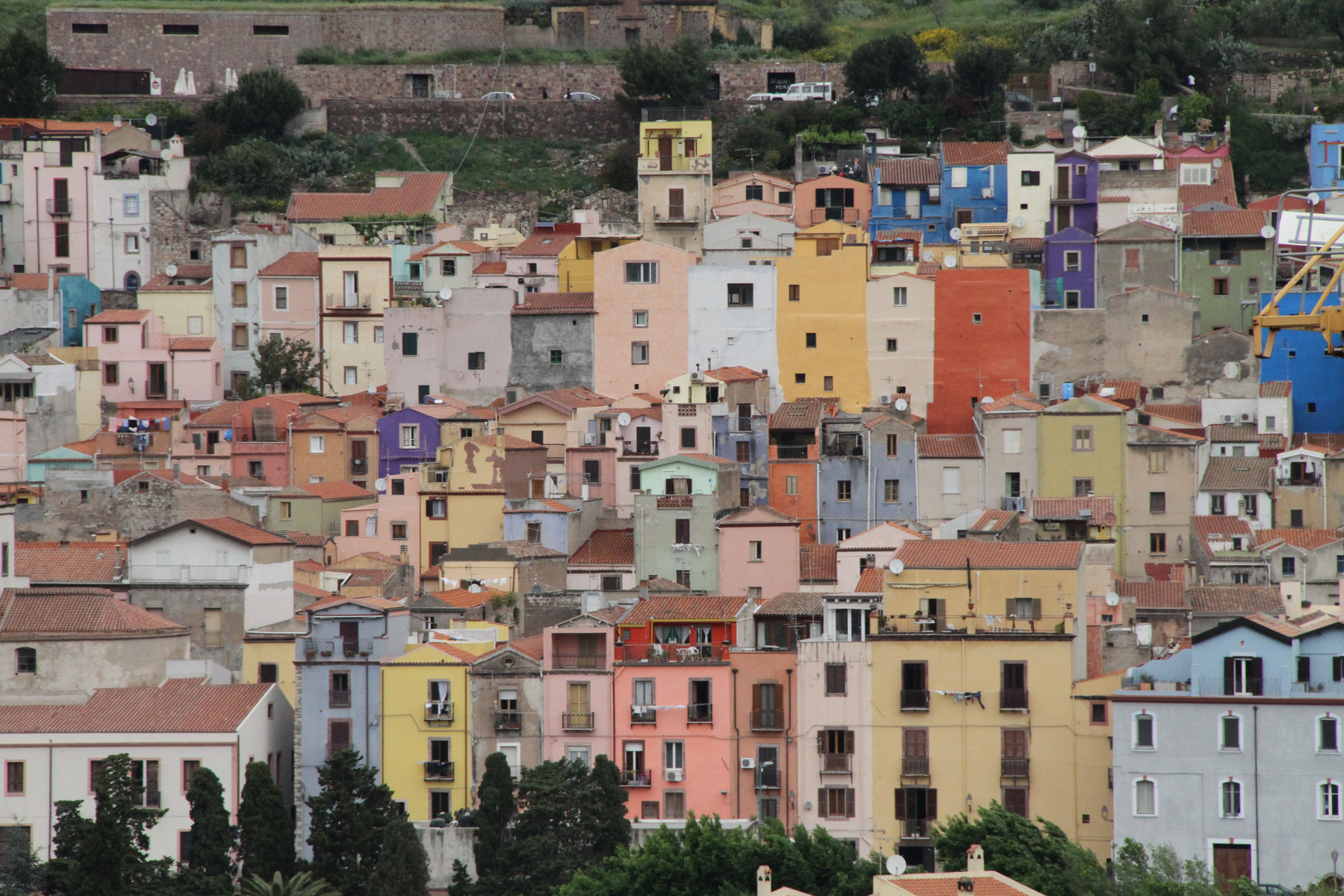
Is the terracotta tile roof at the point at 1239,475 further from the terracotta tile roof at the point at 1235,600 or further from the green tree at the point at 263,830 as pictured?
the green tree at the point at 263,830

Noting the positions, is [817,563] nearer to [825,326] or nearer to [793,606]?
[793,606]

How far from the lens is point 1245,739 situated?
45750 millimetres

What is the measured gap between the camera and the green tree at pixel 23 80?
3312 inches

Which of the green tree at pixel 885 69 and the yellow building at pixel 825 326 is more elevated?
the green tree at pixel 885 69

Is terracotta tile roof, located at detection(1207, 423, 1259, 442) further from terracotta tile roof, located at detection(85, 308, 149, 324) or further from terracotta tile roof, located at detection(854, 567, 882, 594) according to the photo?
terracotta tile roof, located at detection(85, 308, 149, 324)

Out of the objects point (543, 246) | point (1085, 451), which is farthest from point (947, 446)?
point (543, 246)

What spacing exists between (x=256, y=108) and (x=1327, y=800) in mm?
51849

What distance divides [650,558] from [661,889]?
17.8m

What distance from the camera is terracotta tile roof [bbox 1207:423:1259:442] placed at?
209 feet

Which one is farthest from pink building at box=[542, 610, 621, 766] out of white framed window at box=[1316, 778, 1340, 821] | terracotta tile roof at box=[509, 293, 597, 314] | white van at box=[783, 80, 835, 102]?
white van at box=[783, 80, 835, 102]

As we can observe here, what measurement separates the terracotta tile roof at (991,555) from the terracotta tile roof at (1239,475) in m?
11.5

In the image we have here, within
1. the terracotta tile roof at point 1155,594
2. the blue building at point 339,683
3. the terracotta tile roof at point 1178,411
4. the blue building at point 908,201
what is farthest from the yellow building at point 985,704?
the blue building at point 908,201

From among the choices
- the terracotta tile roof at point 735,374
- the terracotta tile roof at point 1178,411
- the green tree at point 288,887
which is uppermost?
the terracotta tile roof at point 735,374

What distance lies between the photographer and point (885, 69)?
8612 cm
